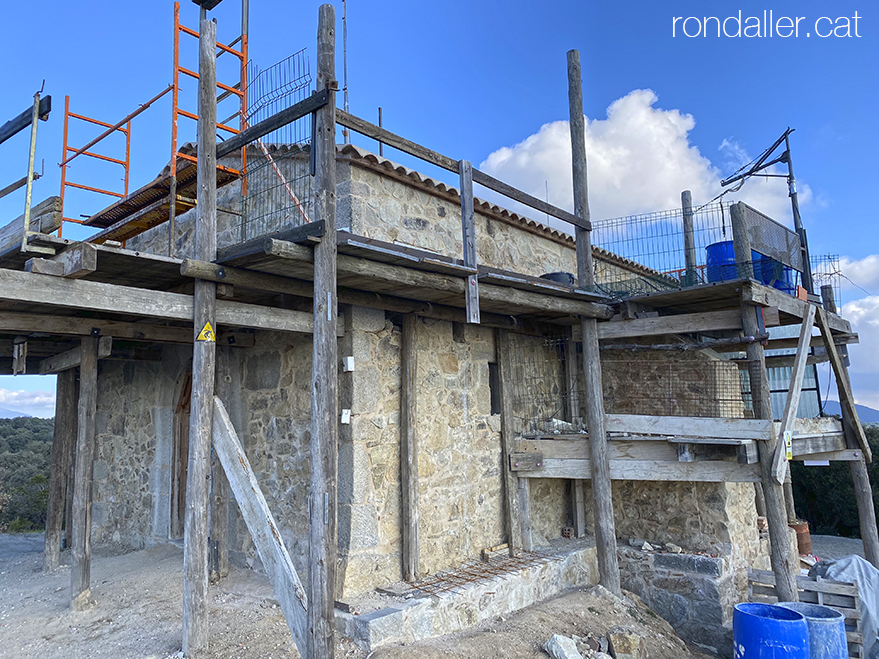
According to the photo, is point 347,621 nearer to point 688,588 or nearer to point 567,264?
point 688,588

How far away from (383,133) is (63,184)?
425 cm

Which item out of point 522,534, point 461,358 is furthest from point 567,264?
point 522,534

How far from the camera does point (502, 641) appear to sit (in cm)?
543

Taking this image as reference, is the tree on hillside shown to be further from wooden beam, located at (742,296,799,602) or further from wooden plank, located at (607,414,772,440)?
wooden beam, located at (742,296,799,602)

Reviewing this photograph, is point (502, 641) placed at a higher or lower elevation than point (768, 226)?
lower

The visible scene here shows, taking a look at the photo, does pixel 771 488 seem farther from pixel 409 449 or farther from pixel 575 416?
pixel 409 449

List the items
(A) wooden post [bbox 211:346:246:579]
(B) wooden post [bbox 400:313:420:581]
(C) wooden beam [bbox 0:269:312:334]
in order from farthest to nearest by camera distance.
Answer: (A) wooden post [bbox 211:346:246:579] < (B) wooden post [bbox 400:313:420:581] < (C) wooden beam [bbox 0:269:312:334]

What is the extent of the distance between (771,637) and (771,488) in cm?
149

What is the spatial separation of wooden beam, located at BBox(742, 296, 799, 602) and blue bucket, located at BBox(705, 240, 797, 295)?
0.61 m

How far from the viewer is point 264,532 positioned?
453 centimetres

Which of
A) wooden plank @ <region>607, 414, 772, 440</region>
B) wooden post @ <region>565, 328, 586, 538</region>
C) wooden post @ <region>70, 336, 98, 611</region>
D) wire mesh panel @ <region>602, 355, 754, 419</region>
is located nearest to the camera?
wooden post @ <region>70, 336, 98, 611</region>

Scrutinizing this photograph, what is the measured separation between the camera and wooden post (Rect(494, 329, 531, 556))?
296 inches

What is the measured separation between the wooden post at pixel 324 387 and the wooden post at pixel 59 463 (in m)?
4.98

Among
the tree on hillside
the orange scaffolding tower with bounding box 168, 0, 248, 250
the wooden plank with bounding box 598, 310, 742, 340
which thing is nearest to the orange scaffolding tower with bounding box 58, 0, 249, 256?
the orange scaffolding tower with bounding box 168, 0, 248, 250
